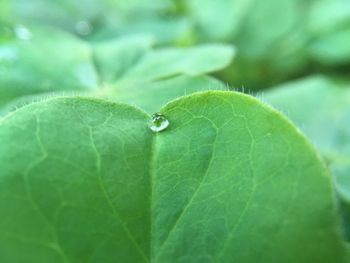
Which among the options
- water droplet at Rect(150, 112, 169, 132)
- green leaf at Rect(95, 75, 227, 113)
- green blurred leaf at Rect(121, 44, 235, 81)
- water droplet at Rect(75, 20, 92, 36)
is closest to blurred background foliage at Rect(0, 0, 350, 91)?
water droplet at Rect(75, 20, 92, 36)

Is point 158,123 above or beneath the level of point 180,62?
beneath

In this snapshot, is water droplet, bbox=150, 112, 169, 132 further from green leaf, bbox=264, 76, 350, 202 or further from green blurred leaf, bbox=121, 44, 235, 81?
green leaf, bbox=264, 76, 350, 202

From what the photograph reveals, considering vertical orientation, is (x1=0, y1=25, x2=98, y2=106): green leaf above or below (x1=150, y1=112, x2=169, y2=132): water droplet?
above

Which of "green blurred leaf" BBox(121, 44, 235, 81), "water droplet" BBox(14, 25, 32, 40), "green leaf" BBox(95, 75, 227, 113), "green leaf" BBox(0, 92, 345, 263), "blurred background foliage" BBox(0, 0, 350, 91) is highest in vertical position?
"blurred background foliage" BBox(0, 0, 350, 91)

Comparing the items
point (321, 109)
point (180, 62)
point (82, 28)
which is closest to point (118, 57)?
point (180, 62)

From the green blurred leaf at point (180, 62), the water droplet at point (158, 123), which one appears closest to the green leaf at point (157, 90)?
the green blurred leaf at point (180, 62)

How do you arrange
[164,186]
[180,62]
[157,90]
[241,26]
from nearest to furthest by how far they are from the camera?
[164,186]
[157,90]
[180,62]
[241,26]

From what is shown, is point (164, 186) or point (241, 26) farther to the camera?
point (241, 26)

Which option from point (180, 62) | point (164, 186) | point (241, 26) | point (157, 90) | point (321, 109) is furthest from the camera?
point (241, 26)

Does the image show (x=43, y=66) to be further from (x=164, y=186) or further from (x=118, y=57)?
(x=164, y=186)
